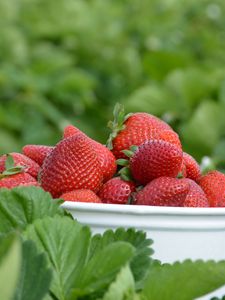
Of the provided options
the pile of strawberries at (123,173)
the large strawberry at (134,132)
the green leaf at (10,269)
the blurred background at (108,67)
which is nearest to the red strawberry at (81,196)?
the pile of strawberries at (123,173)

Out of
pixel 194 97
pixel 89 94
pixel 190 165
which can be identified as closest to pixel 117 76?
pixel 89 94

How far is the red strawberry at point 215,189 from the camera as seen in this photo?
1.01 meters

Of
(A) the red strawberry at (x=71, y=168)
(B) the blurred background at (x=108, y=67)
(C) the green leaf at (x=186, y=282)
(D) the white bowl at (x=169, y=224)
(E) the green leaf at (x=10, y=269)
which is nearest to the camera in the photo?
(E) the green leaf at (x=10, y=269)

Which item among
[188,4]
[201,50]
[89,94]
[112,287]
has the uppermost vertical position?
[188,4]

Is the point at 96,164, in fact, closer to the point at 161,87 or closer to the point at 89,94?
the point at 161,87

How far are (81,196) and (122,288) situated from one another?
320 millimetres

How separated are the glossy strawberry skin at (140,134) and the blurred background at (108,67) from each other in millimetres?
1426

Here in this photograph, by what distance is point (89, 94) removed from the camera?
3.60 meters

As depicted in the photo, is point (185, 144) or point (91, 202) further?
point (185, 144)

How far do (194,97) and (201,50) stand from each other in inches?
56.2

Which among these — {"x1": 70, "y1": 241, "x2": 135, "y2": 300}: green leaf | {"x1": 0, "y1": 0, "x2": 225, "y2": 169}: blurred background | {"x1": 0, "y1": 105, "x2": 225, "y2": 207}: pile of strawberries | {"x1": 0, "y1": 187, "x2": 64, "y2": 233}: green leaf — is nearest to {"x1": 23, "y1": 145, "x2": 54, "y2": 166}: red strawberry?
{"x1": 0, "y1": 105, "x2": 225, "y2": 207}: pile of strawberries

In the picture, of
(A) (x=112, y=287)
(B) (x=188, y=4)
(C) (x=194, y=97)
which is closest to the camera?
(A) (x=112, y=287)

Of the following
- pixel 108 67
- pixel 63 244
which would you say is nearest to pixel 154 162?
pixel 63 244

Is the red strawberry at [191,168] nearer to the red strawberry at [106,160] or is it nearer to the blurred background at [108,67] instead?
the red strawberry at [106,160]
